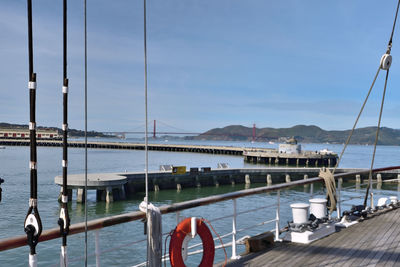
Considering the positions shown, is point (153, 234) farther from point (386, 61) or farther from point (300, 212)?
point (386, 61)

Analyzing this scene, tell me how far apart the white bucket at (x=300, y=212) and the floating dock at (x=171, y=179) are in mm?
19898

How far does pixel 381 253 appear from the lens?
509 cm

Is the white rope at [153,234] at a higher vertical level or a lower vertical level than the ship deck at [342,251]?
higher

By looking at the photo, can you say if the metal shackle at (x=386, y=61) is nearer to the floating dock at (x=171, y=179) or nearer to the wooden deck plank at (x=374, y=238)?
the wooden deck plank at (x=374, y=238)

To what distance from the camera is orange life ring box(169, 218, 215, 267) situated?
371cm

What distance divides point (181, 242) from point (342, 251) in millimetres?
2709

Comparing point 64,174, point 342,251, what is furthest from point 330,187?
point 64,174

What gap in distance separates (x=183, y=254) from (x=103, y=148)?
145359 millimetres

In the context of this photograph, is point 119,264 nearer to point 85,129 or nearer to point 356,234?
point 356,234

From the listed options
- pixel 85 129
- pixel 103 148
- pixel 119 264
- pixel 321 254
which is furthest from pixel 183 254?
pixel 103 148

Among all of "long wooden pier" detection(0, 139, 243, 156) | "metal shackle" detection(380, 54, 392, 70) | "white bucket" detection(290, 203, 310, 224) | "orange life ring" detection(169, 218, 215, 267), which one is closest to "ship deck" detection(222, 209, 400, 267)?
"white bucket" detection(290, 203, 310, 224)

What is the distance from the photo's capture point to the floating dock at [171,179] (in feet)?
83.3

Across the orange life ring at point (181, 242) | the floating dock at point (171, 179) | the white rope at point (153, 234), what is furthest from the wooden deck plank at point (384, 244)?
the floating dock at point (171, 179)

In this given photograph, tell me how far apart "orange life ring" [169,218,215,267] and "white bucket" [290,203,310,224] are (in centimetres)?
225
